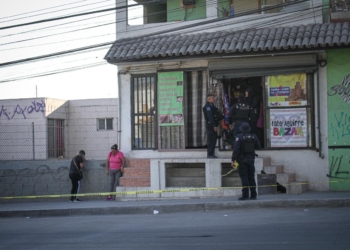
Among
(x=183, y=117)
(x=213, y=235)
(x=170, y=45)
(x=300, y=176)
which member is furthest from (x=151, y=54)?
(x=213, y=235)

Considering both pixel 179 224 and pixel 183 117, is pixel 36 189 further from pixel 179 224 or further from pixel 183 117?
pixel 179 224

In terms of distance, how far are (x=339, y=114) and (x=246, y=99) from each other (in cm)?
254

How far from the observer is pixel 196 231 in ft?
37.6

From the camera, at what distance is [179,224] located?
12.6 metres

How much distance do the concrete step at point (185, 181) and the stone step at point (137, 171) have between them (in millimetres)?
686

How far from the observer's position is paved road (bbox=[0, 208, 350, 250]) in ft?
32.8

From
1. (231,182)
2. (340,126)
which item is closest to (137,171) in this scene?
(231,182)

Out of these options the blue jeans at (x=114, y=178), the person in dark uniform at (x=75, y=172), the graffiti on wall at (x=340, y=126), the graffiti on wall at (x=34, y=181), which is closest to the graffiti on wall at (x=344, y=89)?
the graffiti on wall at (x=340, y=126)

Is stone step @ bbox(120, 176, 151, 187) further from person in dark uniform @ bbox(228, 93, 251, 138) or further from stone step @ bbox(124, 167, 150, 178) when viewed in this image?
person in dark uniform @ bbox(228, 93, 251, 138)

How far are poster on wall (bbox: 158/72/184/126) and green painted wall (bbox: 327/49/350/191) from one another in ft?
13.9

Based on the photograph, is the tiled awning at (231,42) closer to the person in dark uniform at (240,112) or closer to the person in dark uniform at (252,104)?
the person in dark uniform at (252,104)

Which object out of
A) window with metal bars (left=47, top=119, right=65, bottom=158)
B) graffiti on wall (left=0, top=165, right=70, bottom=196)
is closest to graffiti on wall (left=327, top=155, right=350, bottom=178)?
graffiti on wall (left=0, top=165, right=70, bottom=196)

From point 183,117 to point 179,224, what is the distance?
618cm

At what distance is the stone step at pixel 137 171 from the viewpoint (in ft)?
59.4
